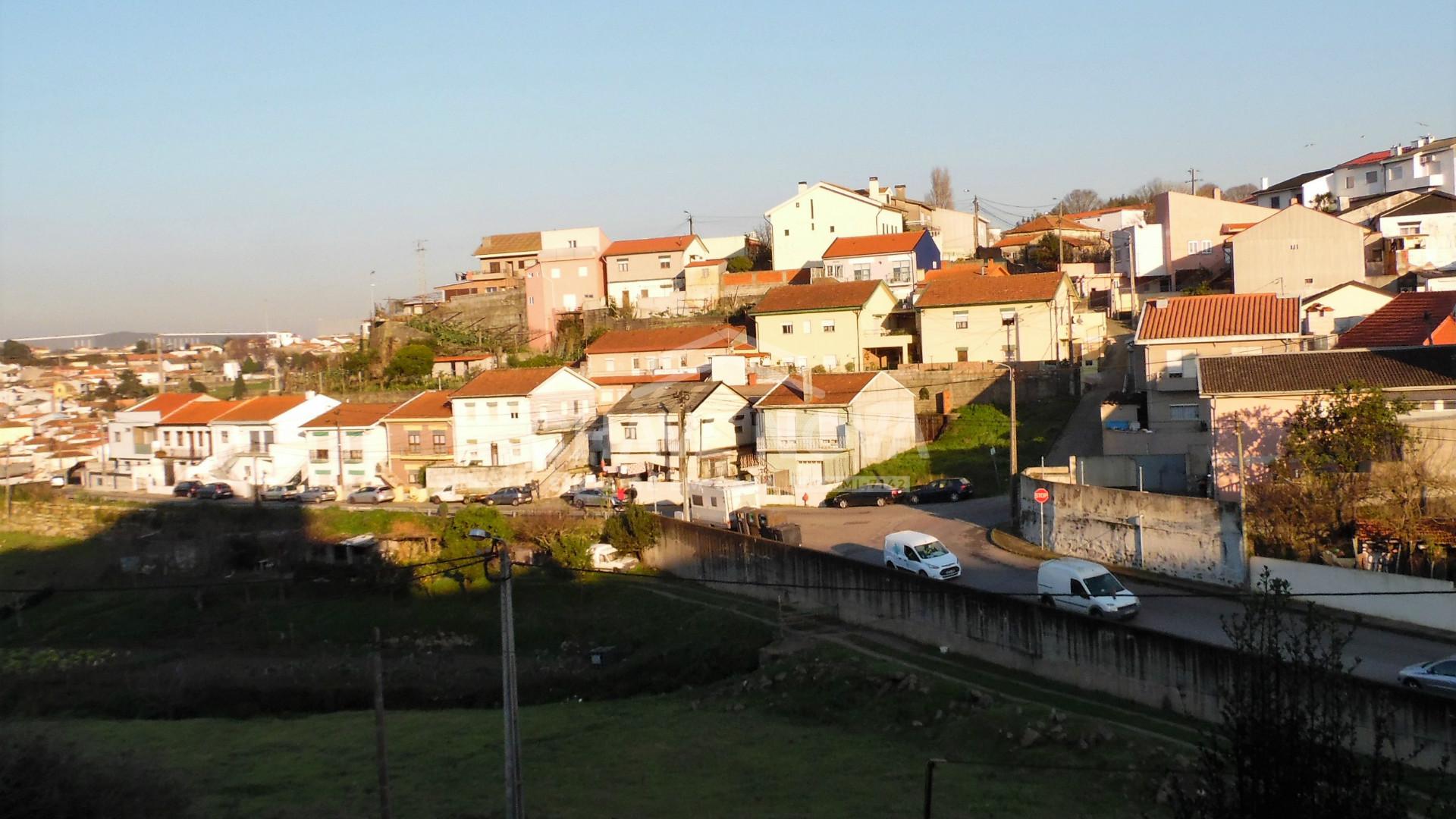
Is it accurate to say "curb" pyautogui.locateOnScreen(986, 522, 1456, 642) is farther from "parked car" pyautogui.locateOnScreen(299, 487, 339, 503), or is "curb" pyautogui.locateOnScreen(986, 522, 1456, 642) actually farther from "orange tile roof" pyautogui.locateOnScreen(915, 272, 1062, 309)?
"parked car" pyautogui.locateOnScreen(299, 487, 339, 503)

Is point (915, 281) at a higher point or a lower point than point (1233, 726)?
higher

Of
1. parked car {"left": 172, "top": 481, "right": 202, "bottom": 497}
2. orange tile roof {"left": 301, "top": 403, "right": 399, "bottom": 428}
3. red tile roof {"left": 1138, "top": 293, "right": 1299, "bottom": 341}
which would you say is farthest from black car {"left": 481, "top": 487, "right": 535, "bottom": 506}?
red tile roof {"left": 1138, "top": 293, "right": 1299, "bottom": 341}

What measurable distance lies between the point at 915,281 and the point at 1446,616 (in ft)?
119

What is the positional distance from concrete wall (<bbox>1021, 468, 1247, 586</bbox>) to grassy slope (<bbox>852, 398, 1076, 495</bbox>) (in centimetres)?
797

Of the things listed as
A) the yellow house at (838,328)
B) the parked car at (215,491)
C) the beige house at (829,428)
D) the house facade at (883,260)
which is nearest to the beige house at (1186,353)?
the beige house at (829,428)

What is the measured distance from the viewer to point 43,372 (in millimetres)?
103312

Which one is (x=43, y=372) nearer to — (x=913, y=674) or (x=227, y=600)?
(x=227, y=600)

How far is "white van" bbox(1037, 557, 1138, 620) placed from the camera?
70.2ft

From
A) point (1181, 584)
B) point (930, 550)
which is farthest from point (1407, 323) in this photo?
point (930, 550)

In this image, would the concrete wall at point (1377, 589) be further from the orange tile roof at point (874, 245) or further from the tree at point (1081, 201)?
the tree at point (1081, 201)

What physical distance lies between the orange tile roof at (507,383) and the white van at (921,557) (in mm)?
23829

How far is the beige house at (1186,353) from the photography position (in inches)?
1222

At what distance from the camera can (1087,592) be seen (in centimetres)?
2161

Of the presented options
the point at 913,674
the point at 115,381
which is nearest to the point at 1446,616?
the point at 913,674
